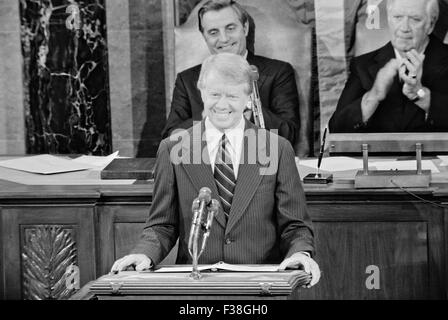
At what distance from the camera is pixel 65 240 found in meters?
6.15

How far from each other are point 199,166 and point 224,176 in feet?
0.37

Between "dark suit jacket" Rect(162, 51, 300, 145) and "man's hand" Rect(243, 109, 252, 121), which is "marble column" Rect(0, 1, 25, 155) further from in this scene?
"man's hand" Rect(243, 109, 252, 121)

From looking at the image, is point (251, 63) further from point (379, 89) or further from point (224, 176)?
point (224, 176)

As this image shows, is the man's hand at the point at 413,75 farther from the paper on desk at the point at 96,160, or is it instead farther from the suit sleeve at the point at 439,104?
the paper on desk at the point at 96,160

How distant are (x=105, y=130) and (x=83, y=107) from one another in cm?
25

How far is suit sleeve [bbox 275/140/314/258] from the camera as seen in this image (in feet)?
14.0

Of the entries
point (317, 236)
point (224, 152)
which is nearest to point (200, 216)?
point (224, 152)

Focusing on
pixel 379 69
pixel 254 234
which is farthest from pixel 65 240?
pixel 379 69

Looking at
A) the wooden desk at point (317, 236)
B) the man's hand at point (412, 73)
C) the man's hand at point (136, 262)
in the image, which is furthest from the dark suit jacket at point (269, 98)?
the man's hand at point (136, 262)

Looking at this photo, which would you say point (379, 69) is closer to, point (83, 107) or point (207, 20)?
point (207, 20)

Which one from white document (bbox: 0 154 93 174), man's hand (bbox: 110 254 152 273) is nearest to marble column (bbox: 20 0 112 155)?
white document (bbox: 0 154 93 174)

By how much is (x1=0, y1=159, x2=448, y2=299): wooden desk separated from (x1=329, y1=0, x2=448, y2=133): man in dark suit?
Answer: 160 cm

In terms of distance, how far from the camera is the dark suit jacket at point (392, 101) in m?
7.54

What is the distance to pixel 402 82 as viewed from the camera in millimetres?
7602
